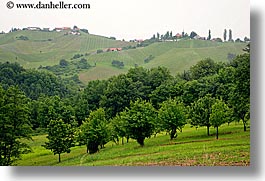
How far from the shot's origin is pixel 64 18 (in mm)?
9703

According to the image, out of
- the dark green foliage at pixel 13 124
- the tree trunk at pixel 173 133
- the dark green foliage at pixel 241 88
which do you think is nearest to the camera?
the dark green foliage at pixel 241 88

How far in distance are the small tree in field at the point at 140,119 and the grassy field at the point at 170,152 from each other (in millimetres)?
111

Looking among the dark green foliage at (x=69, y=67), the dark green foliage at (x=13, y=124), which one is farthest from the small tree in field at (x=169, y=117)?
the dark green foliage at (x=13, y=124)

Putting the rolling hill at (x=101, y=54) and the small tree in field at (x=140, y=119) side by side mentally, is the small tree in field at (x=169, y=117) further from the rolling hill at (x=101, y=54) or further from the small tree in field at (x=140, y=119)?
the rolling hill at (x=101, y=54)

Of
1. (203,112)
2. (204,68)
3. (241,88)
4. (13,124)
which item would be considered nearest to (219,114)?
(203,112)

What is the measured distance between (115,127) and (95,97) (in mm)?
524

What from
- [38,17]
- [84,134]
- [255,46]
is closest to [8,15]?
[38,17]

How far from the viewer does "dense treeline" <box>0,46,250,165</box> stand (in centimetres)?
977

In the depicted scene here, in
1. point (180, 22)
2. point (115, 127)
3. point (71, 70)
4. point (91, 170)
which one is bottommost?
point (91, 170)

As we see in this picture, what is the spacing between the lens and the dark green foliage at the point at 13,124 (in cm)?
973

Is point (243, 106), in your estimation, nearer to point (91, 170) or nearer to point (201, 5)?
point (201, 5)

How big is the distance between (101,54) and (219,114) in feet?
6.29

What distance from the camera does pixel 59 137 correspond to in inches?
386

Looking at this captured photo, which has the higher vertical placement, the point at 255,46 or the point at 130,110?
the point at 255,46
